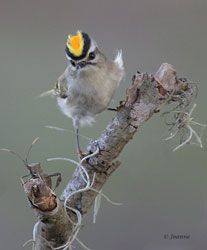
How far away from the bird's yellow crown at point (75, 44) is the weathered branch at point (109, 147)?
0.40 meters

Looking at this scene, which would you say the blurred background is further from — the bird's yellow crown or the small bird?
the bird's yellow crown

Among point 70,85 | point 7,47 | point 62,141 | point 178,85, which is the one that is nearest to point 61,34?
point 7,47

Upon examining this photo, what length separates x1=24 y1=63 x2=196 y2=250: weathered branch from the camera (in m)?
1.34

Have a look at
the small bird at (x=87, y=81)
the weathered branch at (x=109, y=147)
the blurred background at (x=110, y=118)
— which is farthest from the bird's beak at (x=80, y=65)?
the blurred background at (x=110, y=118)

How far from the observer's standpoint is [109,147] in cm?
144

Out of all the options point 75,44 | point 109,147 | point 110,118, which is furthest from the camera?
point 110,118

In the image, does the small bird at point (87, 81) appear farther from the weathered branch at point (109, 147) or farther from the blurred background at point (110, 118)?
the blurred background at point (110, 118)

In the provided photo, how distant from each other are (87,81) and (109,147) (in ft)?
1.63

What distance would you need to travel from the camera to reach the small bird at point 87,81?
1.85m

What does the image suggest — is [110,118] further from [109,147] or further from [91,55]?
[109,147]

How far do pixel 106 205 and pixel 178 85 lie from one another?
56.6 inches

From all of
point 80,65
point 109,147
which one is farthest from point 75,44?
point 109,147

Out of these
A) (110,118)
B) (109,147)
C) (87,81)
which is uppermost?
(110,118)

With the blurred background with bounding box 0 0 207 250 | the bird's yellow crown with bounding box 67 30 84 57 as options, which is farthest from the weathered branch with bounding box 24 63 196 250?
the blurred background with bounding box 0 0 207 250
